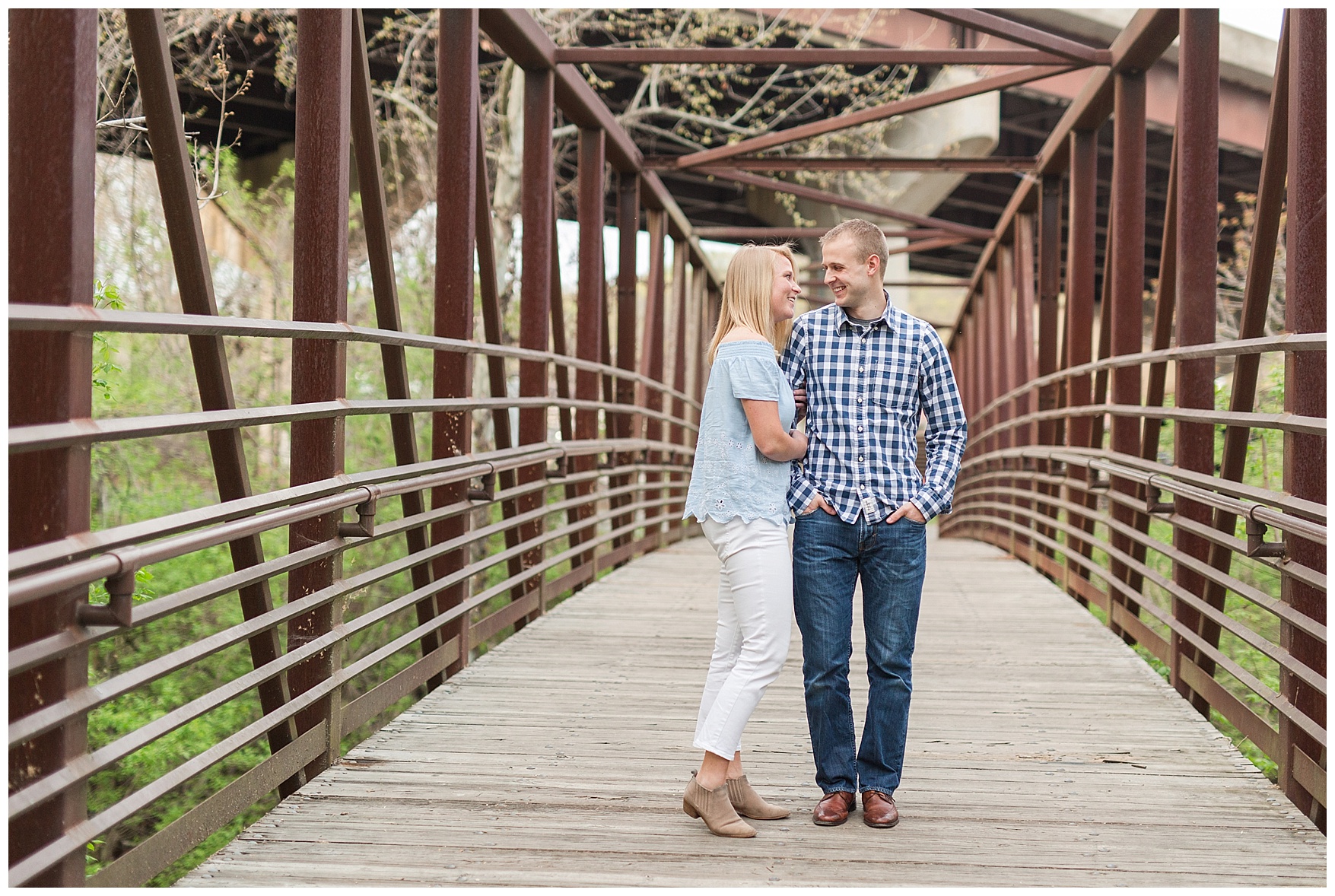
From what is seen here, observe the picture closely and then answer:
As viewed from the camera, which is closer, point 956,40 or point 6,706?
point 6,706

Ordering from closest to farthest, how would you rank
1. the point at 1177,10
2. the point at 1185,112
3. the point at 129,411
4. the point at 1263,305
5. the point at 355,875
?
the point at 355,875, the point at 1263,305, the point at 1185,112, the point at 1177,10, the point at 129,411

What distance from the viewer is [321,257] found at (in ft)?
12.8

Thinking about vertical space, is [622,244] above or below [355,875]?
above

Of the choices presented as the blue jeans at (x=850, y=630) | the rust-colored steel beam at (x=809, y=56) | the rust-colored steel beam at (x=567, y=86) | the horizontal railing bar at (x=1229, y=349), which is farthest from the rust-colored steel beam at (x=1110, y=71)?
the blue jeans at (x=850, y=630)

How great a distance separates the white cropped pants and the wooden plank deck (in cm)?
28

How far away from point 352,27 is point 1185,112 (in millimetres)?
3344

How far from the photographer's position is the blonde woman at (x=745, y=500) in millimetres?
3145

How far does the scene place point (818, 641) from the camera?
329 centimetres

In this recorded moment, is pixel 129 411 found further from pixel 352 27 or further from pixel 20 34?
pixel 20 34

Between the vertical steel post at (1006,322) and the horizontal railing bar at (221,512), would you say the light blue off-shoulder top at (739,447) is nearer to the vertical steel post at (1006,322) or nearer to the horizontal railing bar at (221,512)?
the horizontal railing bar at (221,512)

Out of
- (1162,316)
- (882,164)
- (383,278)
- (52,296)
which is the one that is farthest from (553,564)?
(882,164)

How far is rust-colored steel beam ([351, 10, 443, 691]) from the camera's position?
453cm

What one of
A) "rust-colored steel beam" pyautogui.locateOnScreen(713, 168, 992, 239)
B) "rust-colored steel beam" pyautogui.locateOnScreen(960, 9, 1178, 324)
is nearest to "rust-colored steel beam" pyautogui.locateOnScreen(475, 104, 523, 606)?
"rust-colored steel beam" pyautogui.locateOnScreen(960, 9, 1178, 324)

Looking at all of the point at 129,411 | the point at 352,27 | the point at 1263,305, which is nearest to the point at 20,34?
the point at 352,27
